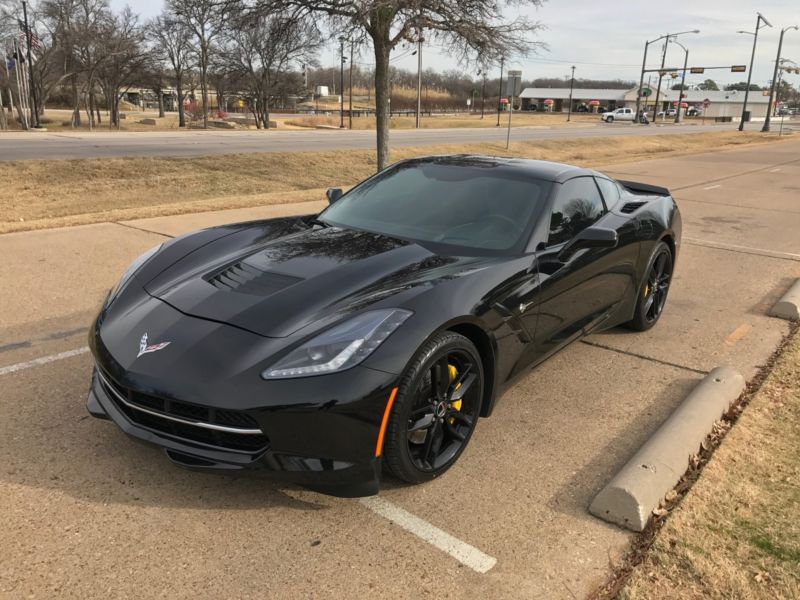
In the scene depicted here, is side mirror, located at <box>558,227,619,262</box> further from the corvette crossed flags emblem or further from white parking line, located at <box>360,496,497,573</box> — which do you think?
the corvette crossed flags emblem

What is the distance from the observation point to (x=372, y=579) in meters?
2.34

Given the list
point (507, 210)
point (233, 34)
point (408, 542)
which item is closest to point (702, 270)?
point (507, 210)

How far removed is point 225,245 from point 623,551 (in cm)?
261

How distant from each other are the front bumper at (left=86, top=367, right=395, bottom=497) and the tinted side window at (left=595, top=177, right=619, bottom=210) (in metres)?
2.77

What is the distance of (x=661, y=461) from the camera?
2957 mm

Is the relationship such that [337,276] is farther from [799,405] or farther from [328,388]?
[799,405]

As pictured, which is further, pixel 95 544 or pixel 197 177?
pixel 197 177

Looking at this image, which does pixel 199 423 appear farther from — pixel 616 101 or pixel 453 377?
pixel 616 101

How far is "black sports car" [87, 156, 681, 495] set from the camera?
2.47 meters

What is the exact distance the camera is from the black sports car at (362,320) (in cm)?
247

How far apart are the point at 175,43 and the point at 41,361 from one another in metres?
51.1

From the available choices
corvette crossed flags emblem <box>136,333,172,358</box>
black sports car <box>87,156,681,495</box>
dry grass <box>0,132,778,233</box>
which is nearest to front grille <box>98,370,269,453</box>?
black sports car <box>87,156,681,495</box>

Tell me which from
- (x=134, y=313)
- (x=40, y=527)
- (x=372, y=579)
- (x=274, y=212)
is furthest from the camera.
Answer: (x=274, y=212)

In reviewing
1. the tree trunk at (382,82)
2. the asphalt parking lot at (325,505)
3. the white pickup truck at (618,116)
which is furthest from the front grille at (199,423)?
the white pickup truck at (618,116)
